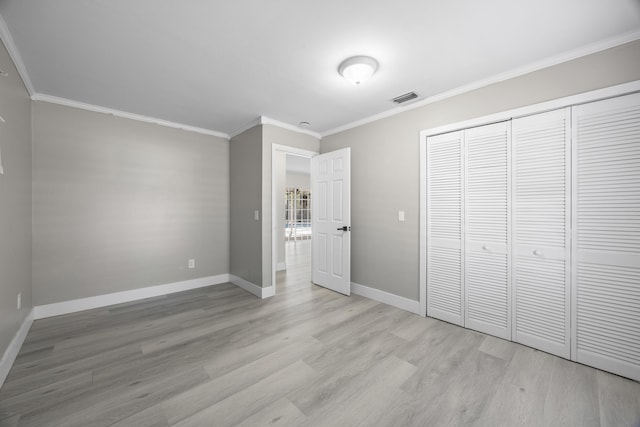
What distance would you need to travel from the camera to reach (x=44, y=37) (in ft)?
6.11

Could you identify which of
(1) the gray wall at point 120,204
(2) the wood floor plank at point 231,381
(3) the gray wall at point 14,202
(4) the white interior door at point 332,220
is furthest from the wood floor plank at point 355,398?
(1) the gray wall at point 120,204

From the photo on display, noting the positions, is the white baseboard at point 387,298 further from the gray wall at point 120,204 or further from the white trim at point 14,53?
the white trim at point 14,53

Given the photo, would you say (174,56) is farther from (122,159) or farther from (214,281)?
(214,281)

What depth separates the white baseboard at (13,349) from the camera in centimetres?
181

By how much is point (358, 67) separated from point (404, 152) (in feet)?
4.28

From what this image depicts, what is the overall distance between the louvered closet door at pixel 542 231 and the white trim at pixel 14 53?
4123mm

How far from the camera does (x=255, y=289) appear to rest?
3.62 m

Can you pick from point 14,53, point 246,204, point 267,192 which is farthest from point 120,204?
point 267,192

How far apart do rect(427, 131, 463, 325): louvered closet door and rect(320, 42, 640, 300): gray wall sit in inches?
6.5

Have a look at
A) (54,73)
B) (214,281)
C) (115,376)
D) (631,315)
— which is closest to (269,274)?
(214,281)

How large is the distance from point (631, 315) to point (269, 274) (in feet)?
11.5

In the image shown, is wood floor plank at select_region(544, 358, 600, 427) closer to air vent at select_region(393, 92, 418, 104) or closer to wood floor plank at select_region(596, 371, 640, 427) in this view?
wood floor plank at select_region(596, 371, 640, 427)

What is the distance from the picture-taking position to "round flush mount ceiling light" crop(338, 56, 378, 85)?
211 cm

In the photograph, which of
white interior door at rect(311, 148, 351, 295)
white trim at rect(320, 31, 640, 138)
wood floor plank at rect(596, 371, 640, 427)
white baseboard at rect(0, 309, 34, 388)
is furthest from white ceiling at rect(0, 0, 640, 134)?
wood floor plank at rect(596, 371, 640, 427)
